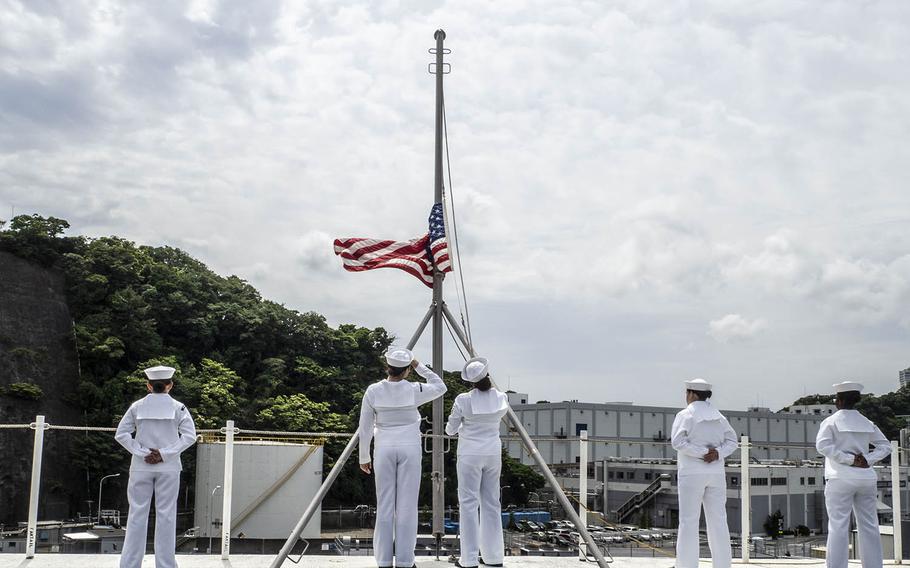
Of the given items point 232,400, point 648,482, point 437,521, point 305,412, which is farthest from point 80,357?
point 437,521

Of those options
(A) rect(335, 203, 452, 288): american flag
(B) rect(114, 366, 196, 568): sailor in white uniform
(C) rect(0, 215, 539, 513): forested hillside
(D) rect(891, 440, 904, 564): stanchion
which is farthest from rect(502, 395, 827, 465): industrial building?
(B) rect(114, 366, 196, 568): sailor in white uniform

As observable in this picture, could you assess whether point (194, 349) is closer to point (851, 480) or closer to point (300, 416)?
point (300, 416)

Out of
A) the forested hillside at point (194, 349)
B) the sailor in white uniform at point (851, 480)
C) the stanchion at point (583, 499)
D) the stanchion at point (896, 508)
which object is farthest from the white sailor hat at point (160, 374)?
the forested hillside at point (194, 349)

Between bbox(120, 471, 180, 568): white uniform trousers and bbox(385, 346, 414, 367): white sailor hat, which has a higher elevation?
bbox(385, 346, 414, 367): white sailor hat

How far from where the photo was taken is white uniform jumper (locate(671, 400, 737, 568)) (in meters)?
6.91

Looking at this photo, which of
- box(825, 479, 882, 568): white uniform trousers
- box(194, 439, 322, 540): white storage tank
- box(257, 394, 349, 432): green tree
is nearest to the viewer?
box(825, 479, 882, 568): white uniform trousers

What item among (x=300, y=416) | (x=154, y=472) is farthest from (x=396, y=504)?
(x=300, y=416)

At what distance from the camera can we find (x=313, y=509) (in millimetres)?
7047

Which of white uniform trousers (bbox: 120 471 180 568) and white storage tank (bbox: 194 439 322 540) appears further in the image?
white storage tank (bbox: 194 439 322 540)

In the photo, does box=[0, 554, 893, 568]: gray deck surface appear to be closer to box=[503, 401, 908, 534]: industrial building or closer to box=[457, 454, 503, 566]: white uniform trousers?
box=[457, 454, 503, 566]: white uniform trousers

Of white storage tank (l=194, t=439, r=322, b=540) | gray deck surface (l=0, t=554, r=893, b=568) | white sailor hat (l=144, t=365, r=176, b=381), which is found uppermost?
white sailor hat (l=144, t=365, r=176, b=381)

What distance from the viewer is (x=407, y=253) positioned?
8695 mm

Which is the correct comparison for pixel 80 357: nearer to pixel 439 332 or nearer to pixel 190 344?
pixel 190 344

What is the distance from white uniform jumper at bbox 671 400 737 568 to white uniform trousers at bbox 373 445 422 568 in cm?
222
